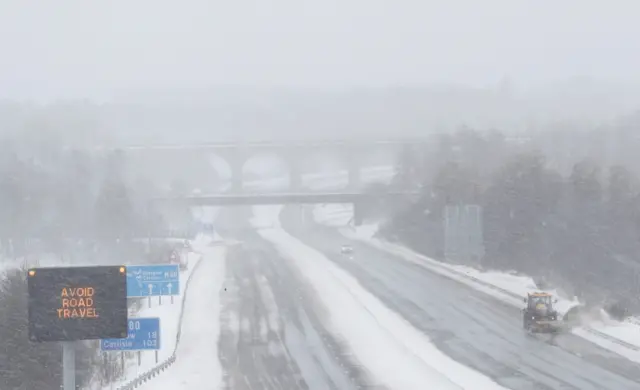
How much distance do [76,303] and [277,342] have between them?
1865 cm

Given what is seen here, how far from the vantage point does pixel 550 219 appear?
82375 mm

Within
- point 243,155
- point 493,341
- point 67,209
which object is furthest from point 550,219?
point 243,155

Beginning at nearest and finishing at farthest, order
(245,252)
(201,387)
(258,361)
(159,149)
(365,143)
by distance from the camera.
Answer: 1. (201,387)
2. (258,361)
3. (245,252)
4. (365,143)
5. (159,149)

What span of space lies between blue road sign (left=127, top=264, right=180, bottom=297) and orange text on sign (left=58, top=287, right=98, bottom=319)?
15.7 meters

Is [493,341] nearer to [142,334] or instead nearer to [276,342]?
[276,342]

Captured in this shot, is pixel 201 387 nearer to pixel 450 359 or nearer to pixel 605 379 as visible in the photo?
pixel 450 359

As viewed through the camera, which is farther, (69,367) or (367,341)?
(367,341)

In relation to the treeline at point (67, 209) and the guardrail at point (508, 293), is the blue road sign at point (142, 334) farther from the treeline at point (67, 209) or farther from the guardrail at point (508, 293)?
the treeline at point (67, 209)

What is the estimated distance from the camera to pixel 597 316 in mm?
42031

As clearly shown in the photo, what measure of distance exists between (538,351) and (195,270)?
40.3 metres

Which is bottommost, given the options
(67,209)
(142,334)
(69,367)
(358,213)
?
(142,334)

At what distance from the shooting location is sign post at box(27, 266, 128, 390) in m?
19.3

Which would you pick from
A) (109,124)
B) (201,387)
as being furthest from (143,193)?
(201,387)

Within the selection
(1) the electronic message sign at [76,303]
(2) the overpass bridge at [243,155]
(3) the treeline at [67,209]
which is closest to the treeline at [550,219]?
(3) the treeline at [67,209]
